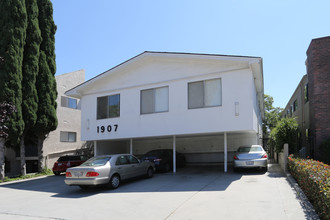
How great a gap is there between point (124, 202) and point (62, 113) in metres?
16.2

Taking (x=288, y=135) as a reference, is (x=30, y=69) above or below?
above

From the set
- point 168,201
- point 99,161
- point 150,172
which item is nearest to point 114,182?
point 99,161

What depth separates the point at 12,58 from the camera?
51.9 ft

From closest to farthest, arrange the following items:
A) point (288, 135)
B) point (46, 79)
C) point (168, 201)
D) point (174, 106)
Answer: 1. point (168, 201)
2. point (174, 106)
3. point (288, 135)
4. point (46, 79)

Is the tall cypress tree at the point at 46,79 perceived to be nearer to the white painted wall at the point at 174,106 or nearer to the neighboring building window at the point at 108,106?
the white painted wall at the point at 174,106

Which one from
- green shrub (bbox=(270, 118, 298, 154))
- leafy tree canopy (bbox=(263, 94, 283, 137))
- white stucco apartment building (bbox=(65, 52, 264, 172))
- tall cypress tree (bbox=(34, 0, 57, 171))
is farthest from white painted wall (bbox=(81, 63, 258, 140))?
leafy tree canopy (bbox=(263, 94, 283, 137))

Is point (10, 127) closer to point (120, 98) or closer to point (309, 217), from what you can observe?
point (120, 98)

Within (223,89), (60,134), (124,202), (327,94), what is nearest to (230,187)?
(124,202)

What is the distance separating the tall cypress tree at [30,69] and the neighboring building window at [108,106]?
4202 millimetres

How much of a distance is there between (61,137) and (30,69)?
6.92 meters

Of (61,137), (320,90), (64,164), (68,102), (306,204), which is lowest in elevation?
(64,164)

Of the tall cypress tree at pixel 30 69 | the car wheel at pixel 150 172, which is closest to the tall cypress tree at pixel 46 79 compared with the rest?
the tall cypress tree at pixel 30 69

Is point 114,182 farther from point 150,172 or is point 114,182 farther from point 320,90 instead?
point 320,90

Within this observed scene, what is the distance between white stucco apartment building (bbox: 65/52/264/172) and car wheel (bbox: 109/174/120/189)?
13.8ft
